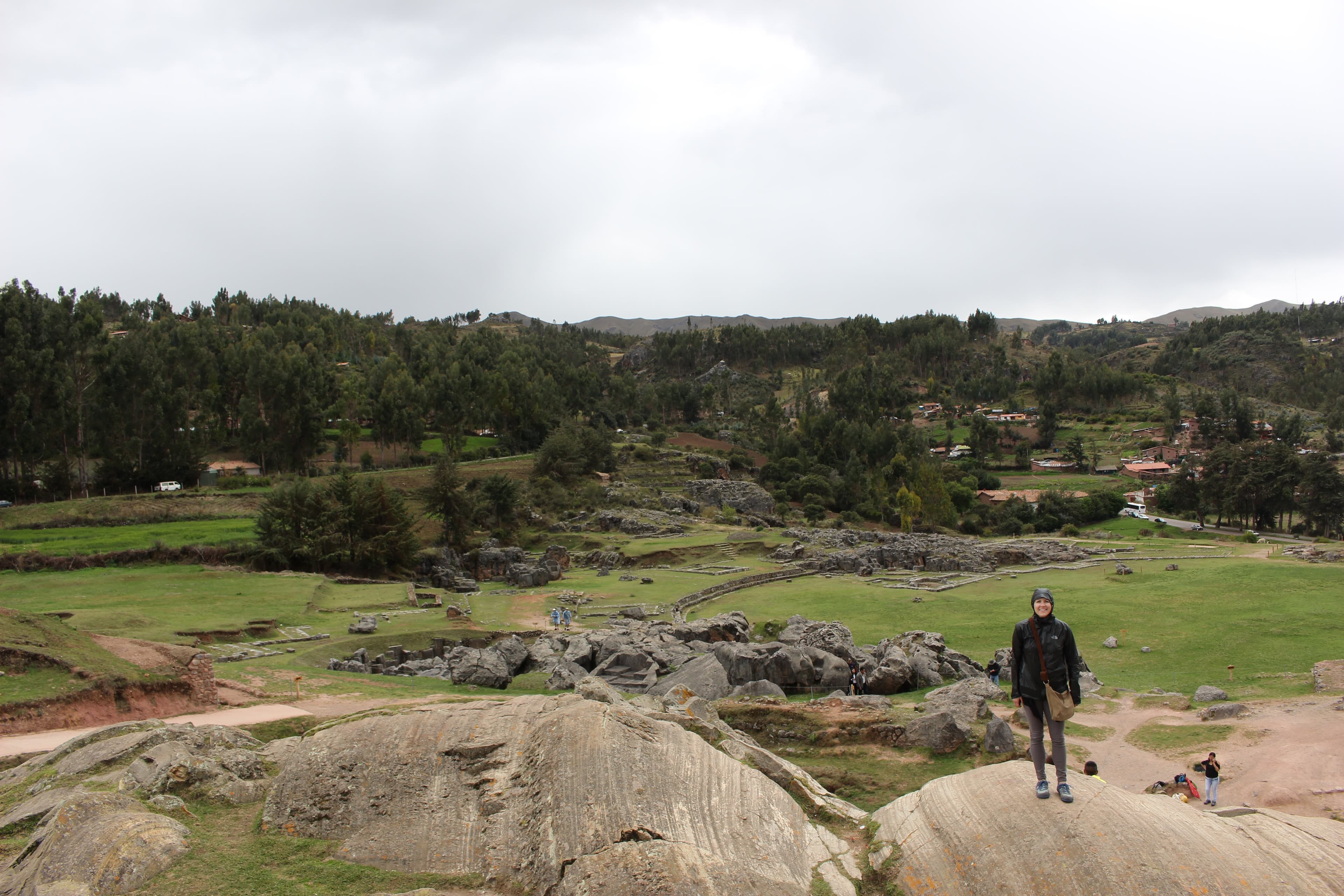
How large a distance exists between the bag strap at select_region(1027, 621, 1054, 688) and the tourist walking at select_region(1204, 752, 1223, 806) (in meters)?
6.52

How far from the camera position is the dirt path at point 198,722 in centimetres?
1255

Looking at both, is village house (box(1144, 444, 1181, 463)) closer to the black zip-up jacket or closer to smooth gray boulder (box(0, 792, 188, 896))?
the black zip-up jacket

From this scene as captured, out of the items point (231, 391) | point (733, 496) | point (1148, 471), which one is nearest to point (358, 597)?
point (733, 496)

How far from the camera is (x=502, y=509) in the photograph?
5978cm

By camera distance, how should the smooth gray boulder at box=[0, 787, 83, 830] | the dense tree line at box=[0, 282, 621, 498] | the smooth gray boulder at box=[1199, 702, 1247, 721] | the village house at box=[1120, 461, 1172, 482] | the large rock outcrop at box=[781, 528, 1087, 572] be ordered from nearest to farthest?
the smooth gray boulder at box=[0, 787, 83, 830]
the smooth gray boulder at box=[1199, 702, 1247, 721]
the large rock outcrop at box=[781, 528, 1087, 572]
the dense tree line at box=[0, 282, 621, 498]
the village house at box=[1120, 461, 1172, 482]

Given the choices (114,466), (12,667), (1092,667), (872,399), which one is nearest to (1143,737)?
(1092,667)

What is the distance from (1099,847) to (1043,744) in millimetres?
999

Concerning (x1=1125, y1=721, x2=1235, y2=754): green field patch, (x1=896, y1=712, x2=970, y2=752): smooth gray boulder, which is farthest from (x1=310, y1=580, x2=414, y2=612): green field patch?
(x1=1125, y1=721, x2=1235, y2=754): green field patch

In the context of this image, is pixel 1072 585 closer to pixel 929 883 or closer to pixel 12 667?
pixel 929 883

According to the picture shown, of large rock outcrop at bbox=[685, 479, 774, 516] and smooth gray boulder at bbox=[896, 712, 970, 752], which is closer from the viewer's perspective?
smooth gray boulder at bbox=[896, 712, 970, 752]

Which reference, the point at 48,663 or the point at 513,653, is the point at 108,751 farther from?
the point at 513,653

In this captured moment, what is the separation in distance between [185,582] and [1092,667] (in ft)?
113

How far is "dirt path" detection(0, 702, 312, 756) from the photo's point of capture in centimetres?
1255

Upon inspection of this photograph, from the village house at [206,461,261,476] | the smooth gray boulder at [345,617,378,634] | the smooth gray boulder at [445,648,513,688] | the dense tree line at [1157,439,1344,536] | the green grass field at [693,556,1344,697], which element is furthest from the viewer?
the village house at [206,461,261,476]
